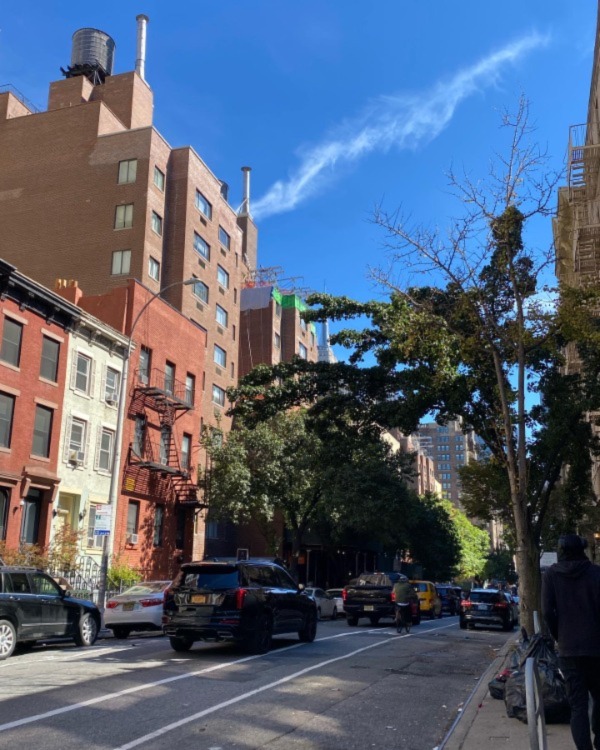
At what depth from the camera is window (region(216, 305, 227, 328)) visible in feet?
164

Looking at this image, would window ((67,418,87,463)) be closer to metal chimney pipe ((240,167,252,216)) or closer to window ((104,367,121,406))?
window ((104,367,121,406))

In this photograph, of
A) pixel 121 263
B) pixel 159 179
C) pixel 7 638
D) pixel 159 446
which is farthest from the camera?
pixel 159 179

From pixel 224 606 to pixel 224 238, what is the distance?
140ft

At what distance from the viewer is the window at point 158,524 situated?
3356 centimetres

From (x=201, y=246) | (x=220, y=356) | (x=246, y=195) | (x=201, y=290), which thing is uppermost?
(x=246, y=195)

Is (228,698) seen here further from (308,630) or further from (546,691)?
(308,630)

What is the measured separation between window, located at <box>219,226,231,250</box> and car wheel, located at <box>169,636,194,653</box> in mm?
40842

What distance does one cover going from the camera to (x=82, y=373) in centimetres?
2927

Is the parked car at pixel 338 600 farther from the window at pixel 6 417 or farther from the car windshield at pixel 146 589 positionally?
the window at pixel 6 417

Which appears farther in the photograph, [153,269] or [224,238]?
[224,238]

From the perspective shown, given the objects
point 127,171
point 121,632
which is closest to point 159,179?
point 127,171

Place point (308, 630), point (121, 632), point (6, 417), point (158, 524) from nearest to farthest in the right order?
point (308, 630) < point (121, 632) < point (6, 417) < point (158, 524)

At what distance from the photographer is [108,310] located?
32938 millimetres

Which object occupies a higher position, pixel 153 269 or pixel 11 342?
pixel 153 269
